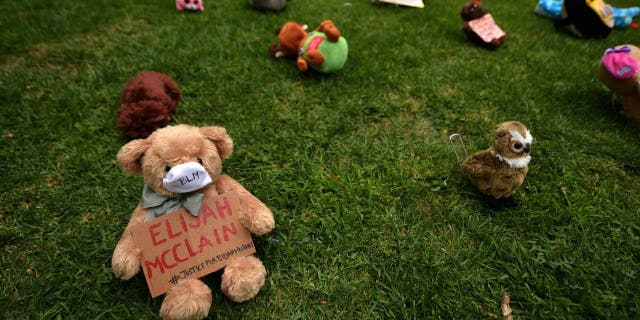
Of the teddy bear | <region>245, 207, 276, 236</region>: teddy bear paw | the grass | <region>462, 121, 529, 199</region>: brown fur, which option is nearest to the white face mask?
the teddy bear

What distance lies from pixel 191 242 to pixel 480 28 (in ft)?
11.0

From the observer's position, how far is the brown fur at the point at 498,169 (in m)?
1.62

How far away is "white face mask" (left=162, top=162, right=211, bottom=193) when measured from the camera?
4.19 feet

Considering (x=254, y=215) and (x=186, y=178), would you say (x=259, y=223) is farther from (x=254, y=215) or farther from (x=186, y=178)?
(x=186, y=178)

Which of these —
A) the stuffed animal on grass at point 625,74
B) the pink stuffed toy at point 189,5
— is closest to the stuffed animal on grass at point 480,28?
the stuffed animal on grass at point 625,74

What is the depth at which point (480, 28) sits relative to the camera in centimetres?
332

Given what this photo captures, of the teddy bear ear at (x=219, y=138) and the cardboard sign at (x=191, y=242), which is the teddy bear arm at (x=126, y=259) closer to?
the cardboard sign at (x=191, y=242)

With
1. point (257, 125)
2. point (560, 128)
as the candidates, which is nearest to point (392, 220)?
point (257, 125)

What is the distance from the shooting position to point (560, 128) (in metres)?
2.39

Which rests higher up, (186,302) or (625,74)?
(625,74)

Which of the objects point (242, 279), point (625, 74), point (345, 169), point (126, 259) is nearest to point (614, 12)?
point (625, 74)

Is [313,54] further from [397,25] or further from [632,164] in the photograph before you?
[632,164]

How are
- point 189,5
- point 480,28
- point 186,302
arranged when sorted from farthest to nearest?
point 189,5 < point 480,28 < point 186,302

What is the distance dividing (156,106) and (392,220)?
163 centimetres
